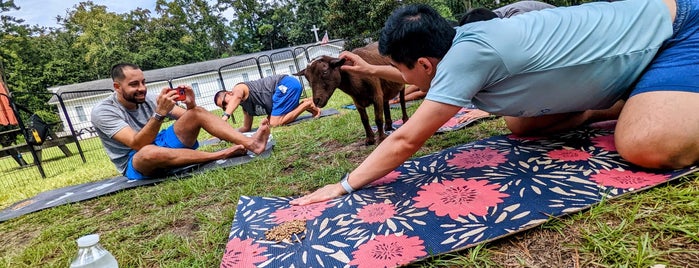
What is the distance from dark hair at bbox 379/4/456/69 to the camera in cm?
188

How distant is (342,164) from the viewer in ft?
11.0

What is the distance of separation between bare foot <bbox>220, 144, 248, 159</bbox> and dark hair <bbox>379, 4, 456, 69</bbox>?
3.00m

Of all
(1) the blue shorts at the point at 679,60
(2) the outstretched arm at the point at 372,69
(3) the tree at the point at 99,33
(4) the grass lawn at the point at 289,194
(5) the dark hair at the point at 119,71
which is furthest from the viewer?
(3) the tree at the point at 99,33

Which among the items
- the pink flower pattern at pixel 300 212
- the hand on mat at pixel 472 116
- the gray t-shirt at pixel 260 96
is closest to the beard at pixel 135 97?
the pink flower pattern at pixel 300 212

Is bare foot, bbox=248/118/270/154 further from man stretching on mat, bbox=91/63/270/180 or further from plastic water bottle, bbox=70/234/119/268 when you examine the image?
plastic water bottle, bbox=70/234/119/268

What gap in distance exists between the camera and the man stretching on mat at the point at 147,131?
376 cm

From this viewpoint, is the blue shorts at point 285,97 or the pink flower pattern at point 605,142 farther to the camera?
the blue shorts at point 285,97

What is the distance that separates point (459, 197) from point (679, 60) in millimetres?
1428

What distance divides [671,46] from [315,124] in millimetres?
5098

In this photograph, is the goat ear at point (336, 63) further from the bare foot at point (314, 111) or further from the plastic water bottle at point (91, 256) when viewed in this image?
the bare foot at point (314, 111)

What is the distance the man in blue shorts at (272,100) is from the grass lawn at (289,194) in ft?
8.67

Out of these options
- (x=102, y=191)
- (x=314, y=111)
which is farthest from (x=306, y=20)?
(x=102, y=191)

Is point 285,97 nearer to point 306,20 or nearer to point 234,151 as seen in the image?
point 234,151

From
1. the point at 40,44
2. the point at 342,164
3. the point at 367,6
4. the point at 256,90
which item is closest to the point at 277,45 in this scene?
the point at 40,44
